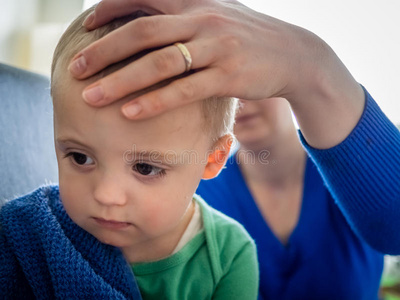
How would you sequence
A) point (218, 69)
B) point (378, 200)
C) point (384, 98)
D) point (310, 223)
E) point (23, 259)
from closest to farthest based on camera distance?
1. point (218, 69)
2. point (23, 259)
3. point (378, 200)
4. point (310, 223)
5. point (384, 98)

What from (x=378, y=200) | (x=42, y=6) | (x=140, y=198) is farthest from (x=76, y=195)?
(x=42, y=6)

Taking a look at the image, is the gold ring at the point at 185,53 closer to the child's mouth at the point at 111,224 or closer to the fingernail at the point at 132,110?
the fingernail at the point at 132,110

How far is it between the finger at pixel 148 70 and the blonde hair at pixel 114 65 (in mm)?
Result: 68

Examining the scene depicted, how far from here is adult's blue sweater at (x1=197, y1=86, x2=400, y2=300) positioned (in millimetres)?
743

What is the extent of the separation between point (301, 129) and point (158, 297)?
0.44 m

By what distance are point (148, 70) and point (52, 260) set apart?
401 millimetres

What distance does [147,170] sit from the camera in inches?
24.1

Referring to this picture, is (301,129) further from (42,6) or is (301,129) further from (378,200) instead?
(42,6)

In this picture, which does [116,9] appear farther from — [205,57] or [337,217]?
[337,217]

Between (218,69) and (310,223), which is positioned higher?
(218,69)

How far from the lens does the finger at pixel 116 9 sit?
55 cm

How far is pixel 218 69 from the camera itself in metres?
0.51

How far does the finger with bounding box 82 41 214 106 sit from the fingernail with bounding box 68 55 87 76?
0.05 m

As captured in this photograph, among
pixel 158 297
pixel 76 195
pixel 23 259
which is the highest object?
pixel 76 195
